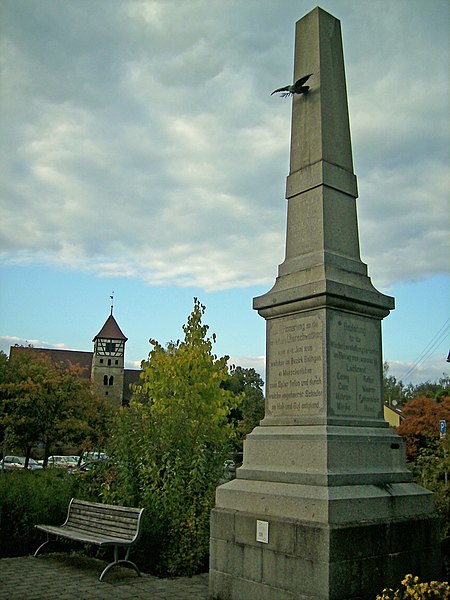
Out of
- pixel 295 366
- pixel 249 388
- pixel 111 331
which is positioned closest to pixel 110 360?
pixel 111 331

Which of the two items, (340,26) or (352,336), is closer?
(352,336)

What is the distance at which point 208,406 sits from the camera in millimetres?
14180

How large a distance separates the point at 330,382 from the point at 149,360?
9.74 meters

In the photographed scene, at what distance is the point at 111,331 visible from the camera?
3740 inches

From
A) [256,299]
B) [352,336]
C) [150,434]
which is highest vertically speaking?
[256,299]

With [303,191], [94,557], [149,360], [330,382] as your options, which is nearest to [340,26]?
[303,191]

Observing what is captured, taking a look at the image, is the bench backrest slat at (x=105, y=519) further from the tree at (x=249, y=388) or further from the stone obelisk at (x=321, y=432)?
the tree at (x=249, y=388)

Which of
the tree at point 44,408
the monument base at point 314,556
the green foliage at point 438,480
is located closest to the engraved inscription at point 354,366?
the monument base at point 314,556

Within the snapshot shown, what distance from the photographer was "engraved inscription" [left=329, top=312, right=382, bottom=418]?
6625 mm

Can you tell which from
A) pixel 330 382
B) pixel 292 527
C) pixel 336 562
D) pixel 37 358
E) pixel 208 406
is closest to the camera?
pixel 336 562

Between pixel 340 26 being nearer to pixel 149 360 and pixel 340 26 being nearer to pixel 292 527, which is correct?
pixel 292 527

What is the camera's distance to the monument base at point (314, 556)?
18.3 ft

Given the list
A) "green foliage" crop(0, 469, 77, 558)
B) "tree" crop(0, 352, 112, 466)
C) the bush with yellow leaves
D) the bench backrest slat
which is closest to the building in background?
"tree" crop(0, 352, 112, 466)

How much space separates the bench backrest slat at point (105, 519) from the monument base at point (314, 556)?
173 centimetres
